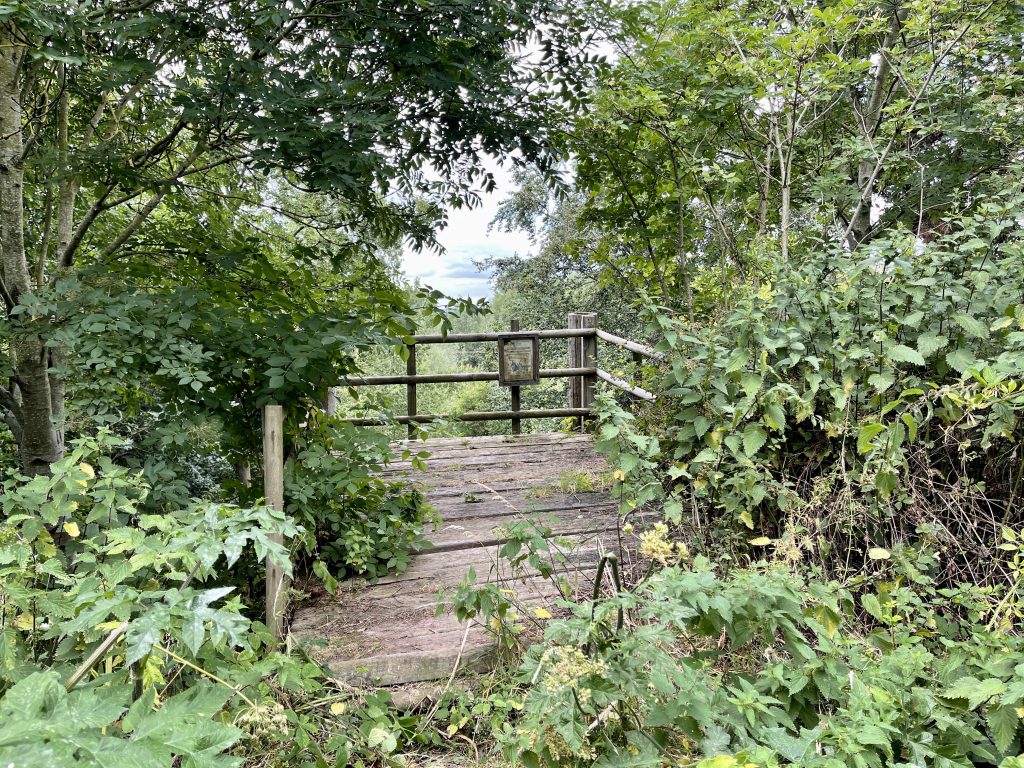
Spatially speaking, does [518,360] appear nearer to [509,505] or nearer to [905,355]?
[509,505]

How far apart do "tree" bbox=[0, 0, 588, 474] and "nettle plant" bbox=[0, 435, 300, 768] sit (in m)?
0.69

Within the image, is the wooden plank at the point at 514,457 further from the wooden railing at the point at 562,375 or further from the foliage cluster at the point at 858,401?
the foliage cluster at the point at 858,401

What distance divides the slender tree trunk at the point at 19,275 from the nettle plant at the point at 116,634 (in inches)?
31.7

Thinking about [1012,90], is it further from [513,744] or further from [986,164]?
[513,744]

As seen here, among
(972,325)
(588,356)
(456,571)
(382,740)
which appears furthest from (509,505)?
(588,356)

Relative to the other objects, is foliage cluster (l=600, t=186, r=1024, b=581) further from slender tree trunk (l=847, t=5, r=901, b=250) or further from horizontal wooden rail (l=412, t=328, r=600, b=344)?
horizontal wooden rail (l=412, t=328, r=600, b=344)

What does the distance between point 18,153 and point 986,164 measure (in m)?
5.80

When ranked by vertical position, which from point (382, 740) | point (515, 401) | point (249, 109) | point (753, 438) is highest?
point (249, 109)

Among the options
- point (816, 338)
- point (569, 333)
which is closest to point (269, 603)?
point (816, 338)

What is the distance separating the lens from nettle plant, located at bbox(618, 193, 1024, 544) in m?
2.07

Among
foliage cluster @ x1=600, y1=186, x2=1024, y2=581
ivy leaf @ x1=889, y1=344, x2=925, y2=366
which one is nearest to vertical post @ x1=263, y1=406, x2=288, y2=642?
foliage cluster @ x1=600, y1=186, x2=1024, y2=581

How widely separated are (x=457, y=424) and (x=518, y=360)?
9.50 feet

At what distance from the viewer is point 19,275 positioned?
261 centimetres

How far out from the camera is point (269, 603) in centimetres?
223
